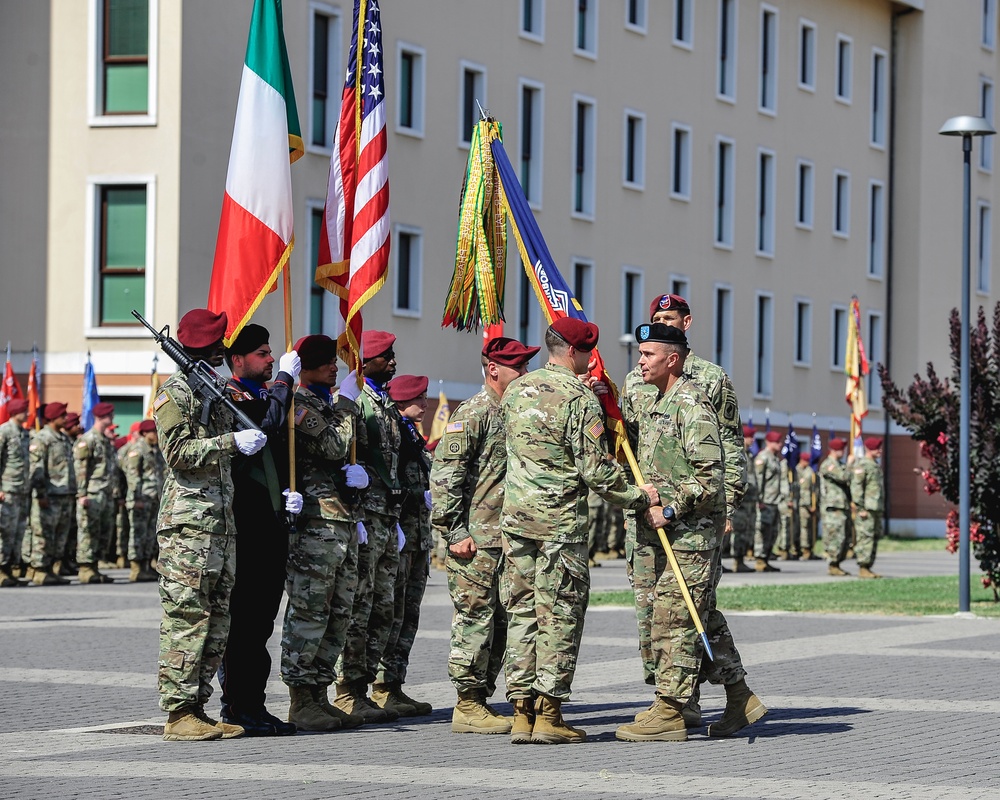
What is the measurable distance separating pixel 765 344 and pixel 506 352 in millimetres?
37811

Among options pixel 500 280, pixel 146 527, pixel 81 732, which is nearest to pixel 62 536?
pixel 146 527

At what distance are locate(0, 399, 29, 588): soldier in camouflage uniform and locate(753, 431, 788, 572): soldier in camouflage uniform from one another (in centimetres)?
1137

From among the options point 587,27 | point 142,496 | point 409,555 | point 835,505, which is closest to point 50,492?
point 142,496

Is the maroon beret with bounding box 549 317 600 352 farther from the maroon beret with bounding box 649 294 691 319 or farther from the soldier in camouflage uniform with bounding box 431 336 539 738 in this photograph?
the maroon beret with bounding box 649 294 691 319

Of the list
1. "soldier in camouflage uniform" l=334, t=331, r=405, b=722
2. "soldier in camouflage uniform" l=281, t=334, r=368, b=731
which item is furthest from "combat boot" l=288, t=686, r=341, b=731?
"soldier in camouflage uniform" l=334, t=331, r=405, b=722

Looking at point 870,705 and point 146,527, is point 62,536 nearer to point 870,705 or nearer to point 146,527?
point 146,527

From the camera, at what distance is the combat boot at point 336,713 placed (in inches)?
411

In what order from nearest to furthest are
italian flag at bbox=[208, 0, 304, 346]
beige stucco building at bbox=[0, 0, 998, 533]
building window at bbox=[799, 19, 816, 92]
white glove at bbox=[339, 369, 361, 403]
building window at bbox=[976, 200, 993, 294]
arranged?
white glove at bbox=[339, 369, 361, 403] < italian flag at bbox=[208, 0, 304, 346] < beige stucco building at bbox=[0, 0, 998, 533] < building window at bbox=[799, 19, 816, 92] < building window at bbox=[976, 200, 993, 294]

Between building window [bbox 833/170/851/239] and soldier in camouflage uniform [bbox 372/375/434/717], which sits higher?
building window [bbox 833/170/851/239]

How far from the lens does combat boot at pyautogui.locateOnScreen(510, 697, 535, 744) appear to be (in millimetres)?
9805

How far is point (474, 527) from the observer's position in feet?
34.2

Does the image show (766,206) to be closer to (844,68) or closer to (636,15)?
(844,68)

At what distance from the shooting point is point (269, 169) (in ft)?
37.7

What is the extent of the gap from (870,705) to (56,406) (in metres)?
14.3
